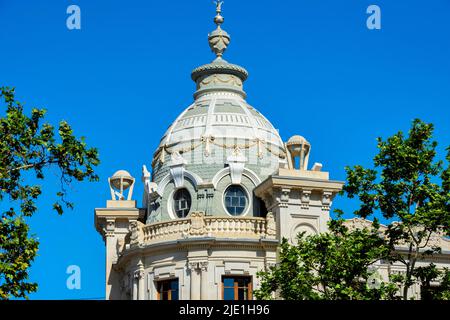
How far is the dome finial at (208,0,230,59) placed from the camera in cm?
6512

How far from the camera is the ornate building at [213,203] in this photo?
2138 inches

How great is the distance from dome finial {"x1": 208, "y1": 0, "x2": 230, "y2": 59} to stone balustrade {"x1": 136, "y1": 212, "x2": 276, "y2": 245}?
45.5ft

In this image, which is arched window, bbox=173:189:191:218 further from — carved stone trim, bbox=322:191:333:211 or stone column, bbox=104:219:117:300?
carved stone trim, bbox=322:191:333:211

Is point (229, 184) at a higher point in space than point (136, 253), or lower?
higher

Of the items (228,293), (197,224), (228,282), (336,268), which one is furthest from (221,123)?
(336,268)

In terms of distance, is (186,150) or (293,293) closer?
(293,293)

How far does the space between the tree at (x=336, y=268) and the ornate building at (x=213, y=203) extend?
32.8ft

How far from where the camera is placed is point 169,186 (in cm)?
5875

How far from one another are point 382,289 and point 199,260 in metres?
14.7

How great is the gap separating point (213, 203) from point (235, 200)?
1445 mm

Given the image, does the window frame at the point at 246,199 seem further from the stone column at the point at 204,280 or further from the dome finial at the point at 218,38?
the dome finial at the point at 218,38

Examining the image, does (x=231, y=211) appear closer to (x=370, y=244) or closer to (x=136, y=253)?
(x=136, y=253)
